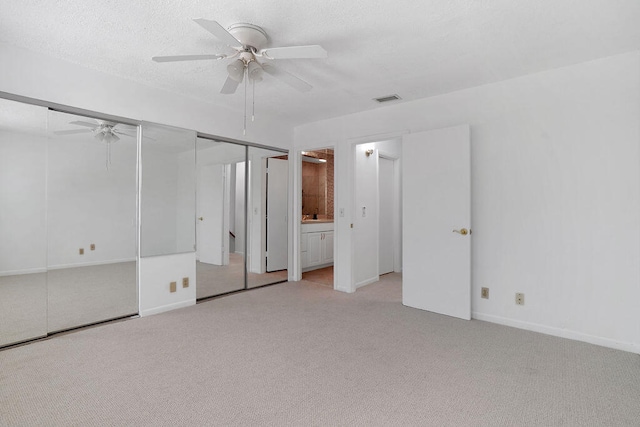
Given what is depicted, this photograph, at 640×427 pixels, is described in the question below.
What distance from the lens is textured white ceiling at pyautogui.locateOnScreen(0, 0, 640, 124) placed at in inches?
78.0

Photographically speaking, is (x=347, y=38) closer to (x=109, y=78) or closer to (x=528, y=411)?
(x=109, y=78)

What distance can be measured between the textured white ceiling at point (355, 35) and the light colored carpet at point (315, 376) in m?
2.37

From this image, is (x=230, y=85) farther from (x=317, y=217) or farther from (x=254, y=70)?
(x=317, y=217)

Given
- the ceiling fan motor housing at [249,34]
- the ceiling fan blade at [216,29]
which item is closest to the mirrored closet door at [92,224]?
the ceiling fan motor housing at [249,34]

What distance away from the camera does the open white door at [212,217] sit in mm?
3914

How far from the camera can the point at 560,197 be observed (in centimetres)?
282

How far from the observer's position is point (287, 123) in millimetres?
4785

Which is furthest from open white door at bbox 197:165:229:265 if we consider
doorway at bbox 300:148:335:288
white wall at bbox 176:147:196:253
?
doorway at bbox 300:148:335:288

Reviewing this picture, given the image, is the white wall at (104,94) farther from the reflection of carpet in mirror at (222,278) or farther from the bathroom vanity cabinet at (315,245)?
the bathroom vanity cabinet at (315,245)

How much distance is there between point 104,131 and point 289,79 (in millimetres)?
2048

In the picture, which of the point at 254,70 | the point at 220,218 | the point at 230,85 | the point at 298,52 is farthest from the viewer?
the point at 220,218

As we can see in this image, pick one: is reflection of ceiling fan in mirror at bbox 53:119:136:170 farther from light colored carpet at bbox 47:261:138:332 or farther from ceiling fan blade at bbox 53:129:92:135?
light colored carpet at bbox 47:261:138:332

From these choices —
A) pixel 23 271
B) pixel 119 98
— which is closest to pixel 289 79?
pixel 119 98

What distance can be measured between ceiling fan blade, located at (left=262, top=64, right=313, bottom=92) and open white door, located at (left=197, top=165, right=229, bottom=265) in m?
1.61
